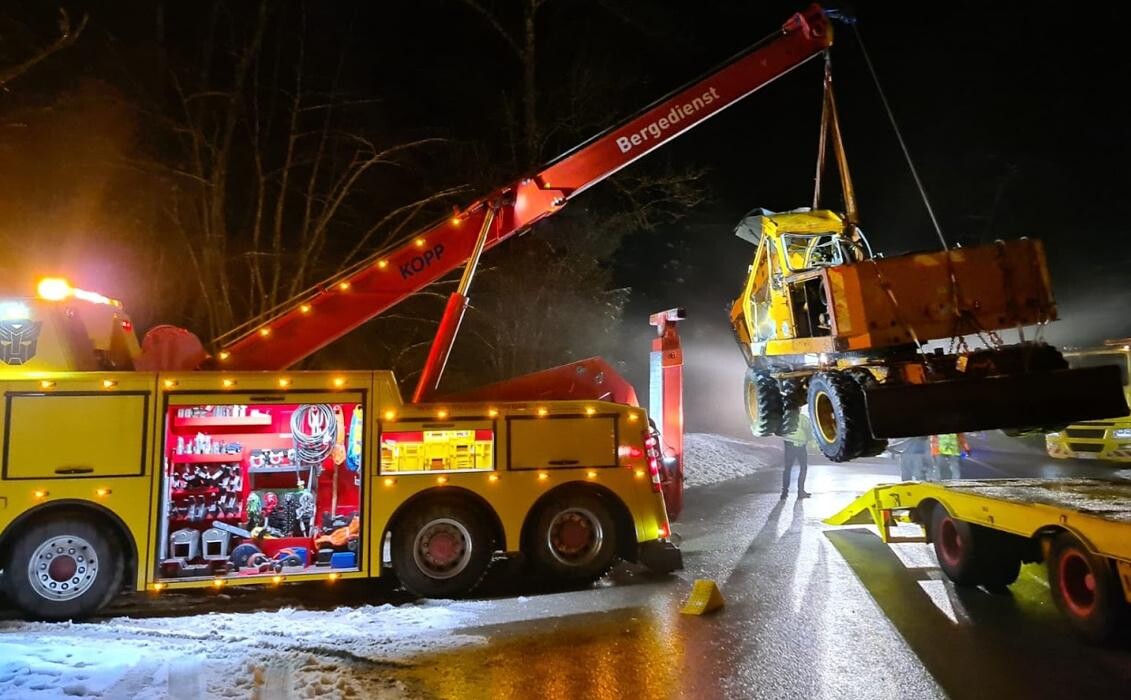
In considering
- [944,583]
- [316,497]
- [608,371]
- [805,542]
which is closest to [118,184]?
[316,497]

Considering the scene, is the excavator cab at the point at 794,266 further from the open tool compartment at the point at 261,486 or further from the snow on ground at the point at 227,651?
→ the open tool compartment at the point at 261,486

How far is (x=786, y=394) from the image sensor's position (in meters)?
9.45

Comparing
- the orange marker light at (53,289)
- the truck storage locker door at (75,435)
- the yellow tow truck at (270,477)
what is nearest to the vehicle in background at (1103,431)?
the yellow tow truck at (270,477)

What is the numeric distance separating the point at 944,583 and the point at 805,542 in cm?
217

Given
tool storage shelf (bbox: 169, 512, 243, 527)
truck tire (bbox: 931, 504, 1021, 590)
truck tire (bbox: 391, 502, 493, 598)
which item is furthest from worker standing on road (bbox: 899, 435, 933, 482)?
tool storage shelf (bbox: 169, 512, 243, 527)

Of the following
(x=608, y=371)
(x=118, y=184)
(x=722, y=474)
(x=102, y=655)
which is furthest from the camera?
(x=722, y=474)

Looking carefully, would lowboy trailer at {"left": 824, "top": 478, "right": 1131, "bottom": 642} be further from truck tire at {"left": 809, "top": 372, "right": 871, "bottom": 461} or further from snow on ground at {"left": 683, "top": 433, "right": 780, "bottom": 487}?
snow on ground at {"left": 683, "top": 433, "right": 780, "bottom": 487}

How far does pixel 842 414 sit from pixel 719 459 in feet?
40.4

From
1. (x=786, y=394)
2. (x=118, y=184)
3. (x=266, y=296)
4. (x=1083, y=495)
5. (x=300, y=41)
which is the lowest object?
(x=1083, y=495)

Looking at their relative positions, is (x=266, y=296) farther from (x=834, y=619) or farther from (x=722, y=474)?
(x=834, y=619)

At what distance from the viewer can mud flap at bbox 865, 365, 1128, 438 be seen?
6.70 m

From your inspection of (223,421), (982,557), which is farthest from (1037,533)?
(223,421)

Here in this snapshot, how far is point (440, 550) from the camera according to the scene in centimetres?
741

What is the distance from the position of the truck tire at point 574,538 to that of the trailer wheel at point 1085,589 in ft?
13.0
